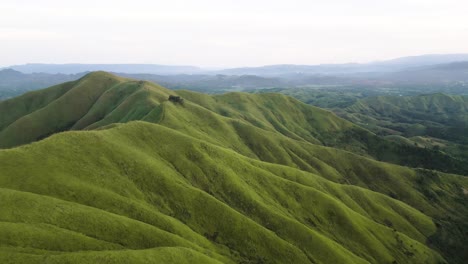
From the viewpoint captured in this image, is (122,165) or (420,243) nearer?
(122,165)

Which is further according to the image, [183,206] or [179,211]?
[183,206]

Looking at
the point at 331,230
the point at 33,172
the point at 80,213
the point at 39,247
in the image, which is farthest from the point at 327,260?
the point at 33,172

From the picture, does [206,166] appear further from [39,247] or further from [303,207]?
[39,247]

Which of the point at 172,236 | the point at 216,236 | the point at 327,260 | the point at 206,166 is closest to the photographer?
the point at 172,236

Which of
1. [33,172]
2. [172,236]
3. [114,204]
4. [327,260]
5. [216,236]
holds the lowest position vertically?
[327,260]

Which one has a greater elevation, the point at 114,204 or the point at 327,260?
the point at 114,204

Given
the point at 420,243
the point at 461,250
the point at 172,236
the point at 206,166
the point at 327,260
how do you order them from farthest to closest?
the point at 461,250
the point at 420,243
the point at 206,166
the point at 327,260
the point at 172,236

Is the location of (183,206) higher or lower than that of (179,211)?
higher

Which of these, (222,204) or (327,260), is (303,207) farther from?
(222,204)

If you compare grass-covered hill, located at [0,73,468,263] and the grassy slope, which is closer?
grass-covered hill, located at [0,73,468,263]

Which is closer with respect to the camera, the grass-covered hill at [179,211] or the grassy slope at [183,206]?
the grass-covered hill at [179,211]
